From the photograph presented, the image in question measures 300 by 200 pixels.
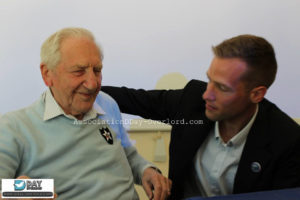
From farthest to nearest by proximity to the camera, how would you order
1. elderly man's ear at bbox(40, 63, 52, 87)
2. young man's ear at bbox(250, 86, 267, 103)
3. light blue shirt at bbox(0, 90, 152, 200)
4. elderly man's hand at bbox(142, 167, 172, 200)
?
young man's ear at bbox(250, 86, 267, 103) → elderly man's hand at bbox(142, 167, 172, 200) → elderly man's ear at bbox(40, 63, 52, 87) → light blue shirt at bbox(0, 90, 152, 200)

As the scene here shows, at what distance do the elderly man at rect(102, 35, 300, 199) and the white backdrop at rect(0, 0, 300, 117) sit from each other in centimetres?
81

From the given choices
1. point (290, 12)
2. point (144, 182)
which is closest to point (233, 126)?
point (144, 182)

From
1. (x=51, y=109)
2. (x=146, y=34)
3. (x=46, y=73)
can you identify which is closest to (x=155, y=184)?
(x=51, y=109)

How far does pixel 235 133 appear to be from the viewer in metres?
1.53

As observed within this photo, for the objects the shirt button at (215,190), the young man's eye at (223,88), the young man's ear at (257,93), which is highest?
the young man's eye at (223,88)

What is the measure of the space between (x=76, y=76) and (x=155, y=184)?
554 mm

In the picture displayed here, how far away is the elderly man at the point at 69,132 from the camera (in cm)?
118

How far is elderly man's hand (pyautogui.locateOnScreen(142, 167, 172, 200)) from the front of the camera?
53.6 inches

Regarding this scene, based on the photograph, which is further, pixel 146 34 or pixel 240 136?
pixel 146 34

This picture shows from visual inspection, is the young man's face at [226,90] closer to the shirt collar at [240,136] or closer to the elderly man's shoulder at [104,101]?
the shirt collar at [240,136]

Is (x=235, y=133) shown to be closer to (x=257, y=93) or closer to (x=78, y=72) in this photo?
(x=257, y=93)

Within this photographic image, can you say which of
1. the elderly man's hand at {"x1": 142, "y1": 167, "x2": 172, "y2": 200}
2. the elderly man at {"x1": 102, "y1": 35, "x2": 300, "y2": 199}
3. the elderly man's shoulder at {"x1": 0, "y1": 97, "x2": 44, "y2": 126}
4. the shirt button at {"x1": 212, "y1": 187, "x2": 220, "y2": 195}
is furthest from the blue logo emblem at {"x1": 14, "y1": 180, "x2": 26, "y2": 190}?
the shirt button at {"x1": 212, "y1": 187, "x2": 220, "y2": 195}

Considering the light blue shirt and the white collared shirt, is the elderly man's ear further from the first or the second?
the white collared shirt

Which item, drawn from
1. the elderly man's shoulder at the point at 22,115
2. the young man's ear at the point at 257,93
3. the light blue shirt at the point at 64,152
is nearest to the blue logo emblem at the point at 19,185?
the light blue shirt at the point at 64,152
